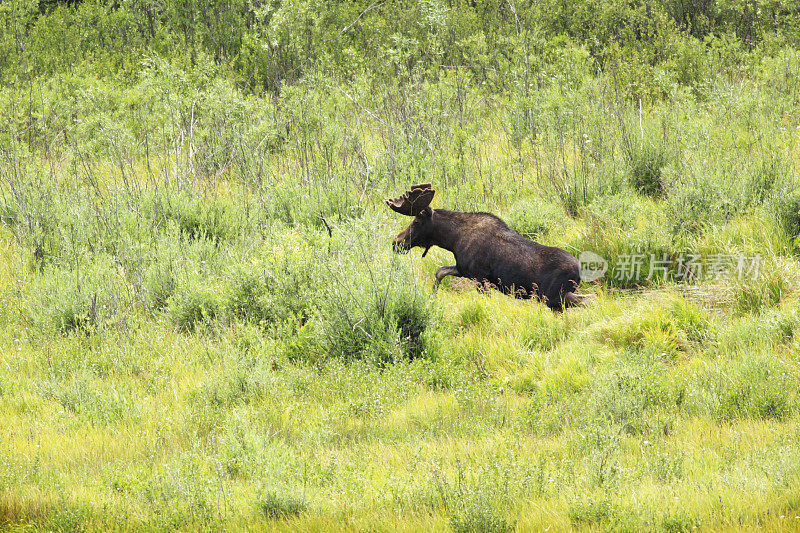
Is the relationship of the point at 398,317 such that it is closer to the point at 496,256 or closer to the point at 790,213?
the point at 496,256

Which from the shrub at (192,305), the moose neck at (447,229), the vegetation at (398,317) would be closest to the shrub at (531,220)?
A: the vegetation at (398,317)

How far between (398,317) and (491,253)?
1.36 metres

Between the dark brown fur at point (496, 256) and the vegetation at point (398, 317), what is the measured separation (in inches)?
8.2

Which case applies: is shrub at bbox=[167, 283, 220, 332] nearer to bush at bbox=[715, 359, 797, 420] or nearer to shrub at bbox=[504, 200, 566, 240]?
shrub at bbox=[504, 200, 566, 240]

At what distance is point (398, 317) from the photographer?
6.12m

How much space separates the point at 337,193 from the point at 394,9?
936cm

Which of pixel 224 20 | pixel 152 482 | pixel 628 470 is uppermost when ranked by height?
pixel 224 20

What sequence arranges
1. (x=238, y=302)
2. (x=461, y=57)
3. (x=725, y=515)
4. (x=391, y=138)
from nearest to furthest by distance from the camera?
(x=725, y=515), (x=238, y=302), (x=391, y=138), (x=461, y=57)

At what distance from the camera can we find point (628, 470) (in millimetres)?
3961

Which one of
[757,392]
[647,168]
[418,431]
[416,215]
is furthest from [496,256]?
[647,168]

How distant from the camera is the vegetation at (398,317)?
3.99m

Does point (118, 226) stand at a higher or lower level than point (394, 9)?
lower

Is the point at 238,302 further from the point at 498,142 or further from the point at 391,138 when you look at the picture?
the point at 498,142

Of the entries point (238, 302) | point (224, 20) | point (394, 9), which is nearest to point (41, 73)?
point (224, 20)
